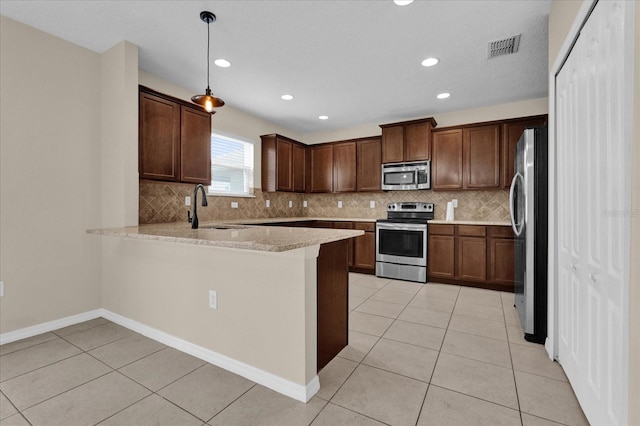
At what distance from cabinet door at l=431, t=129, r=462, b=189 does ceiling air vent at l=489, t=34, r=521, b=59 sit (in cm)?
163


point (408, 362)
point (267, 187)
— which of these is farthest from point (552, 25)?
point (267, 187)

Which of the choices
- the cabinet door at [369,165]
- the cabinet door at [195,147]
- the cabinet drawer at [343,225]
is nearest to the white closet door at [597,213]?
the cabinet door at [369,165]

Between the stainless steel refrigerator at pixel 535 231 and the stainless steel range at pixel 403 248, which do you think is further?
the stainless steel range at pixel 403 248

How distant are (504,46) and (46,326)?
195 inches

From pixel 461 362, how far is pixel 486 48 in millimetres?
2825

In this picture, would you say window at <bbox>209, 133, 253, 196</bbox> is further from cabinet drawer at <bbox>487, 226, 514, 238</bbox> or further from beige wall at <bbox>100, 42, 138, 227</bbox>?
A: cabinet drawer at <bbox>487, 226, 514, 238</bbox>

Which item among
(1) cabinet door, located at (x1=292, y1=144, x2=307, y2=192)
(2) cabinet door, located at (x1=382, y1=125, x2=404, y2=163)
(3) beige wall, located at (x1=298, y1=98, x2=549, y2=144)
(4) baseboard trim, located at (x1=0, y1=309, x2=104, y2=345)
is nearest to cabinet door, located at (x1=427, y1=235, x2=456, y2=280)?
(2) cabinet door, located at (x1=382, y1=125, x2=404, y2=163)

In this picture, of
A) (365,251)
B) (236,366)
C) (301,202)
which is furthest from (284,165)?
(236,366)

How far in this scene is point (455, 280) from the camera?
4.24m

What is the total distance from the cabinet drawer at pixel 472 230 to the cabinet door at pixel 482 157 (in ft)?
2.15

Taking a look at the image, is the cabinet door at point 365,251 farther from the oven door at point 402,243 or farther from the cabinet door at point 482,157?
the cabinet door at point 482,157

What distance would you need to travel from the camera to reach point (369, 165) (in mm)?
5219

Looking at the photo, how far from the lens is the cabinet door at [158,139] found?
118 inches

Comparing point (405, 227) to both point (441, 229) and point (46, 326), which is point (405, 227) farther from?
point (46, 326)
